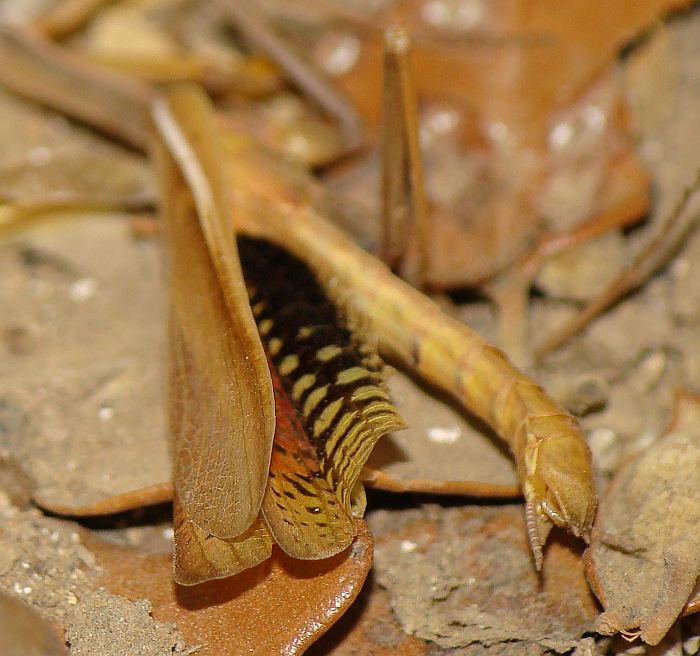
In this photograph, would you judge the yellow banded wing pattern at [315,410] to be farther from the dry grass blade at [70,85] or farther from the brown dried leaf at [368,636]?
the dry grass blade at [70,85]

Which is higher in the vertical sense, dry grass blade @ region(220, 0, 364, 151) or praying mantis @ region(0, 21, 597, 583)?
dry grass blade @ region(220, 0, 364, 151)

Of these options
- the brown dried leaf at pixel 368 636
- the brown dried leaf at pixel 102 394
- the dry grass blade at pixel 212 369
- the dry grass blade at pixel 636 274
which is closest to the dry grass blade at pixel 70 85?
the brown dried leaf at pixel 102 394

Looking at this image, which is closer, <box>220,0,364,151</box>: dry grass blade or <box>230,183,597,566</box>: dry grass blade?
<box>230,183,597,566</box>: dry grass blade

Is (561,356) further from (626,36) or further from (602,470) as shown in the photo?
(626,36)

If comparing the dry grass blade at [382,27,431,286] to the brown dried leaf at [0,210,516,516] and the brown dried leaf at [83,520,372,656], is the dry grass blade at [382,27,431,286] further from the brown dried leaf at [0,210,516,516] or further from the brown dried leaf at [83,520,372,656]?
the brown dried leaf at [83,520,372,656]

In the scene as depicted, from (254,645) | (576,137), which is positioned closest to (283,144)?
(576,137)

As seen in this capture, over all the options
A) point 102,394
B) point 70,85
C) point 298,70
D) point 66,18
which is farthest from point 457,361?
point 66,18

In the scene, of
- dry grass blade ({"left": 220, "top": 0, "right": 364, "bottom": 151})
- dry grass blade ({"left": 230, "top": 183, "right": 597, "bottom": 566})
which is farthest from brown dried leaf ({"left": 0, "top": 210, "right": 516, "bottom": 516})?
dry grass blade ({"left": 220, "top": 0, "right": 364, "bottom": 151})

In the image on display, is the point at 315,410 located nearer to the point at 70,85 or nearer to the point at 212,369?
the point at 212,369
